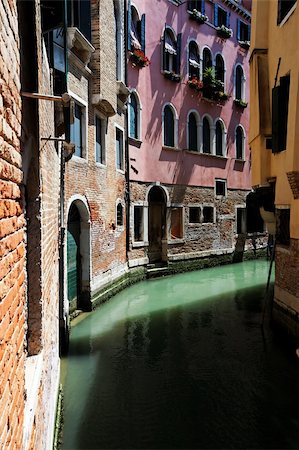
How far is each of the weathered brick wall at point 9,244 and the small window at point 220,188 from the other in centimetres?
1452

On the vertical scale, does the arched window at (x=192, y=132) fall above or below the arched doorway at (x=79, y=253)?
above

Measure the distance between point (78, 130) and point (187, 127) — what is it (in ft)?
22.6

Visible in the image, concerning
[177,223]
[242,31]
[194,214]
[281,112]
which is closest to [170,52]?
[242,31]

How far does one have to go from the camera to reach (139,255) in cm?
1254

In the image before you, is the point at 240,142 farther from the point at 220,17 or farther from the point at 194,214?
the point at 220,17

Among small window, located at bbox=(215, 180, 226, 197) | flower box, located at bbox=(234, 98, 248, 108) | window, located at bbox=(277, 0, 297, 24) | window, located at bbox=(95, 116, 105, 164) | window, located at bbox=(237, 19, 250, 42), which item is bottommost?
small window, located at bbox=(215, 180, 226, 197)

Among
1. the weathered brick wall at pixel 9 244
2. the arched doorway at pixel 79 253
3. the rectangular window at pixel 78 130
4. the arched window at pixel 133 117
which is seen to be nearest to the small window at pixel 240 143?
the arched window at pixel 133 117

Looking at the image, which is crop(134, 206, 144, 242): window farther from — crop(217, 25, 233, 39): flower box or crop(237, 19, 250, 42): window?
crop(237, 19, 250, 42): window

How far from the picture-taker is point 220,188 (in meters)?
16.3

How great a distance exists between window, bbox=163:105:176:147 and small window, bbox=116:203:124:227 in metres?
3.58

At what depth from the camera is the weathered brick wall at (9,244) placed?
1.51m

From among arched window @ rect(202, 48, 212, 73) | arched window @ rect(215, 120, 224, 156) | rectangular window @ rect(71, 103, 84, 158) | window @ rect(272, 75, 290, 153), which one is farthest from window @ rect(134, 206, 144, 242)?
arched window @ rect(202, 48, 212, 73)

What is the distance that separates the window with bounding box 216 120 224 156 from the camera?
53.1 ft

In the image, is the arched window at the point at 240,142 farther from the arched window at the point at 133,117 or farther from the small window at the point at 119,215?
the small window at the point at 119,215
